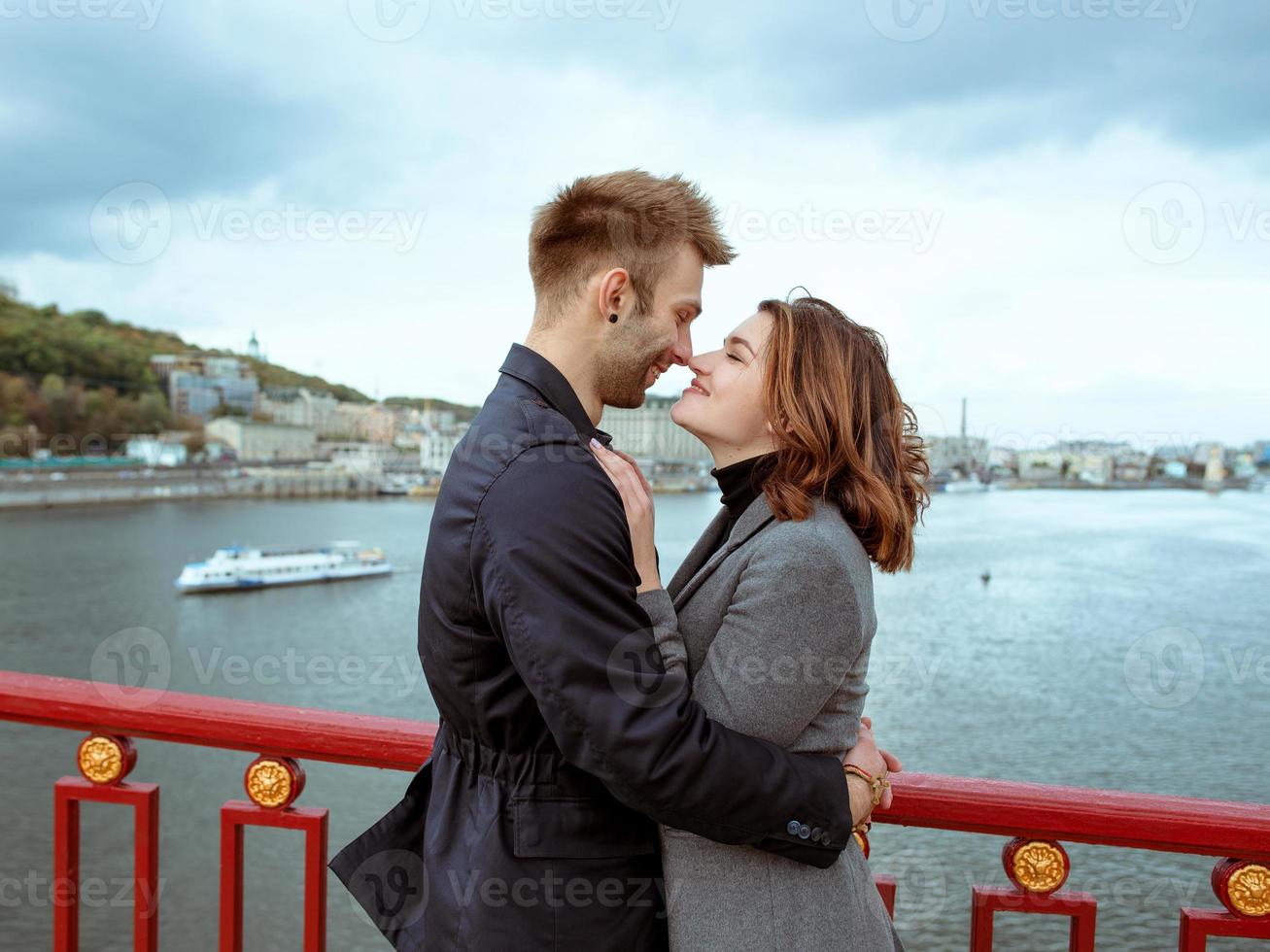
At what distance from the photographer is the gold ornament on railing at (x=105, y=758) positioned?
1588 millimetres

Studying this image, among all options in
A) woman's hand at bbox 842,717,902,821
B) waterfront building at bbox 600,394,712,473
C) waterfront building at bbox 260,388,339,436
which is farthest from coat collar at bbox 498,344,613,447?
waterfront building at bbox 260,388,339,436

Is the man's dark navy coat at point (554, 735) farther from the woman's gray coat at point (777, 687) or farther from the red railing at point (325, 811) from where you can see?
the red railing at point (325, 811)

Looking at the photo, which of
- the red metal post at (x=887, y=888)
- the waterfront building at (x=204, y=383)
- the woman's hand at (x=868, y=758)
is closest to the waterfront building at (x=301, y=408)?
the waterfront building at (x=204, y=383)

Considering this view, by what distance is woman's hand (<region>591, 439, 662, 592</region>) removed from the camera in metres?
1.12

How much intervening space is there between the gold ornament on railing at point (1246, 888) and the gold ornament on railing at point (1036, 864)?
7.6 inches

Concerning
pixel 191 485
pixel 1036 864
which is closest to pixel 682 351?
pixel 1036 864

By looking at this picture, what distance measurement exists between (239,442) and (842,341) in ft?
218

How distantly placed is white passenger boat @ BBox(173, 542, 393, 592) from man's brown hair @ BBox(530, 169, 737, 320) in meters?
28.6

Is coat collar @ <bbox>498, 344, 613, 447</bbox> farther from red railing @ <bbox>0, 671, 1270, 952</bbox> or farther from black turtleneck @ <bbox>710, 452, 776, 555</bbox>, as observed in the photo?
red railing @ <bbox>0, 671, 1270, 952</bbox>

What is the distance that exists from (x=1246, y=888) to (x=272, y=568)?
30.2 m

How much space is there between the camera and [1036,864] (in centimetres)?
134

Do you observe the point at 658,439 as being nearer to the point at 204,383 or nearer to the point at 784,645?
the point at 784,645

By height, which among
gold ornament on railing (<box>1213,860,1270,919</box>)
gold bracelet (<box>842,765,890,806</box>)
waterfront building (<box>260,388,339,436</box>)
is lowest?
gold ornament on railing (<box>1213,860,1270,919</box>)

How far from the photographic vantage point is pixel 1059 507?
61625 millimetres
